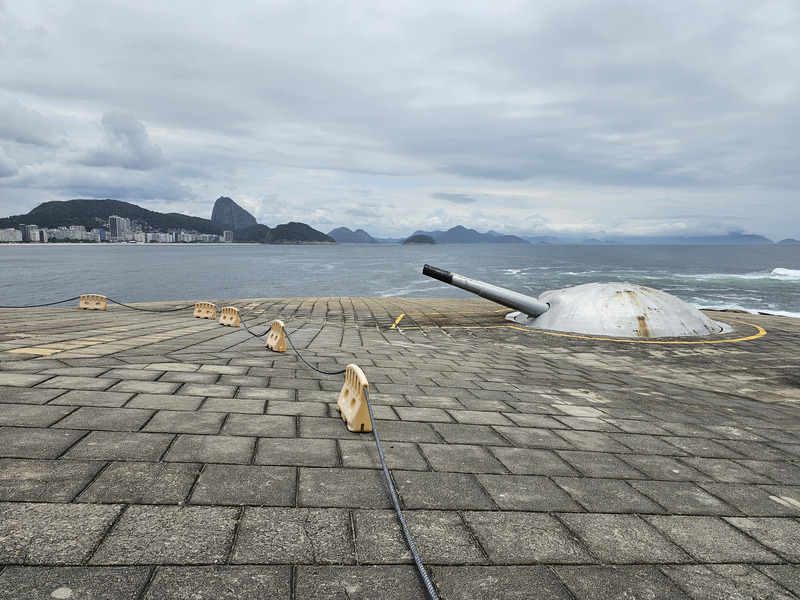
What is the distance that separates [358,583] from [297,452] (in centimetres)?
153

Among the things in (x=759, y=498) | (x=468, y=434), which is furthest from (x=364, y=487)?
(x=759, y=498)

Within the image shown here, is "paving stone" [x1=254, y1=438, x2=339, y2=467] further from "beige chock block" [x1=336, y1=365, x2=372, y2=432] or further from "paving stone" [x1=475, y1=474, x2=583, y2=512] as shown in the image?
"paving stone" [x1=475, y1=474, x2=583, y2=512]

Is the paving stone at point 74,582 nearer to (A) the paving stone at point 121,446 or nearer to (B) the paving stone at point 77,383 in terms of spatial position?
(A) the paving stone at point 121,446

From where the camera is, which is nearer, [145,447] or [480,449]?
[145,447]

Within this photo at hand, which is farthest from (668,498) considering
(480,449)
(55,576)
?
(55,576)

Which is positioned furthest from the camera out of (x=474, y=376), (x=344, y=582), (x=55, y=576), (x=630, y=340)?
(x=630, y=340)

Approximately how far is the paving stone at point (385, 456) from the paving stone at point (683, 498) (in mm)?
1734

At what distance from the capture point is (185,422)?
3961mm

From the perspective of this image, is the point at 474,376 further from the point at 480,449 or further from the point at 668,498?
the point at 668,498

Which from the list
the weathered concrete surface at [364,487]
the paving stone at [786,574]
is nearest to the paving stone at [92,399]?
the weathered concrete surface at [364,487]

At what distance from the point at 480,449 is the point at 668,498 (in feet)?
4.78

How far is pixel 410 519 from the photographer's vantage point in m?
2.80

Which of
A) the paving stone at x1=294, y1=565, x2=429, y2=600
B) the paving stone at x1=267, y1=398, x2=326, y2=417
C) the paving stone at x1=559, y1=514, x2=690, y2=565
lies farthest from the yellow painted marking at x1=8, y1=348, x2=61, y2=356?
the paving stone at x1=559, y1=514, x2=690, y2=565

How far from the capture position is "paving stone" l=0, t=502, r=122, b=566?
7.13ft
